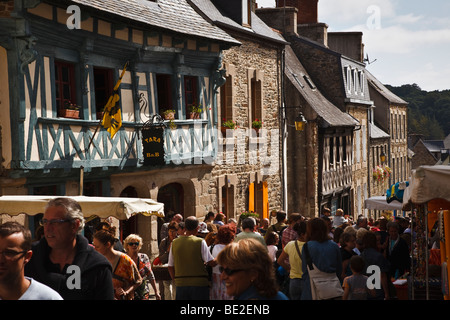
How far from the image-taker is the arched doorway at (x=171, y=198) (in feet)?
57.5

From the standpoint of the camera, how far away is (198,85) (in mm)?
17781

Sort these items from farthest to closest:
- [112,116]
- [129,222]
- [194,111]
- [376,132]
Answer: [376,132], [194,111], [129,222], [112,116]

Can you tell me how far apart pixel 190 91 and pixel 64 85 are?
482 cm

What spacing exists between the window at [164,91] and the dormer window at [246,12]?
15.7 feet

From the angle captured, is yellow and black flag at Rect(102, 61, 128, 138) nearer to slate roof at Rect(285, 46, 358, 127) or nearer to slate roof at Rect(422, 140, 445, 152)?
slate roof at Rect(285, 46, 358, 127)

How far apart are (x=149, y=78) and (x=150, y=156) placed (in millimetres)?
1838

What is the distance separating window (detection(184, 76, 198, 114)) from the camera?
57.6ft

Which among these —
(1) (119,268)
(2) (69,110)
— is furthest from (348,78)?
(1) (119,268)

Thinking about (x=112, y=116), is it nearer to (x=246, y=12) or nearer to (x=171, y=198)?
(x=171, y=198)

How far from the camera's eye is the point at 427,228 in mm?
8281

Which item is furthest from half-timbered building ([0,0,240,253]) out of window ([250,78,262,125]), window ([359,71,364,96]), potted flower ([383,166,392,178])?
potted flower ([383,166,392,178])

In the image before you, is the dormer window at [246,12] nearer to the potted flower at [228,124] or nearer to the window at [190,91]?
the potted flower at [228,124]

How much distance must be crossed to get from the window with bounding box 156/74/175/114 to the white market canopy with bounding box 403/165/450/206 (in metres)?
10.3
